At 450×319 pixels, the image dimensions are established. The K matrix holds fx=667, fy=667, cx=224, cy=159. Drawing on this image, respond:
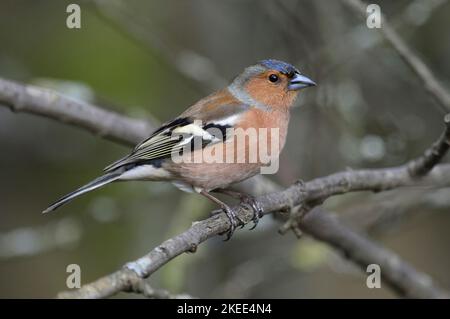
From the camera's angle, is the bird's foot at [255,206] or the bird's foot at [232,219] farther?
the bird's foot at [255,206]

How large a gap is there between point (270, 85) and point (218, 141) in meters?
0.88

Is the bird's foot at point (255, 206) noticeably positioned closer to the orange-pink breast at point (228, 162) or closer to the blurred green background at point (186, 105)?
the orange-pink breast at point (228, 162)

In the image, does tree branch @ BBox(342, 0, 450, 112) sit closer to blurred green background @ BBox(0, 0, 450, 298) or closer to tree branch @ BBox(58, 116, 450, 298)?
tree branch @ BBox(58, 116, 450, 298)

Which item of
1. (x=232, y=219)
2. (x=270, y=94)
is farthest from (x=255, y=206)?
(x=270, y=94)

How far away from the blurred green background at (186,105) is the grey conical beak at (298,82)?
0.33 meters

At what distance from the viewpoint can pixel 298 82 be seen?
5.69 m

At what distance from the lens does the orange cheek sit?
5.69 meters

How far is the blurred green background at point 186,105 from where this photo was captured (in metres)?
6.25

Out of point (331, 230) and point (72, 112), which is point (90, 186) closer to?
point (72, 112)

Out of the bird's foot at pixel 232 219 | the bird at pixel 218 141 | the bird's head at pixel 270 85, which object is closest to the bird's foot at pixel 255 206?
the bird at pixel 218 141

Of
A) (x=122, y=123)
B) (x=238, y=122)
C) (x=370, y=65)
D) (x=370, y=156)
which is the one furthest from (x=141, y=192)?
(x=370, y=65)

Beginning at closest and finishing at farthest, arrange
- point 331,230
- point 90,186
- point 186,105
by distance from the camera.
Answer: point 90,186 → point 331,230 → point 186,105

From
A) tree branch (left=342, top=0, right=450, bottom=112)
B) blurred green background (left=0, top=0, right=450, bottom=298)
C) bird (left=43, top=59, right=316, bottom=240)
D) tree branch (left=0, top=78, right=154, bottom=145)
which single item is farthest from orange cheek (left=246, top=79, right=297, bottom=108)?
tree branch (left=342, top=0, right=450, bottom=112)
